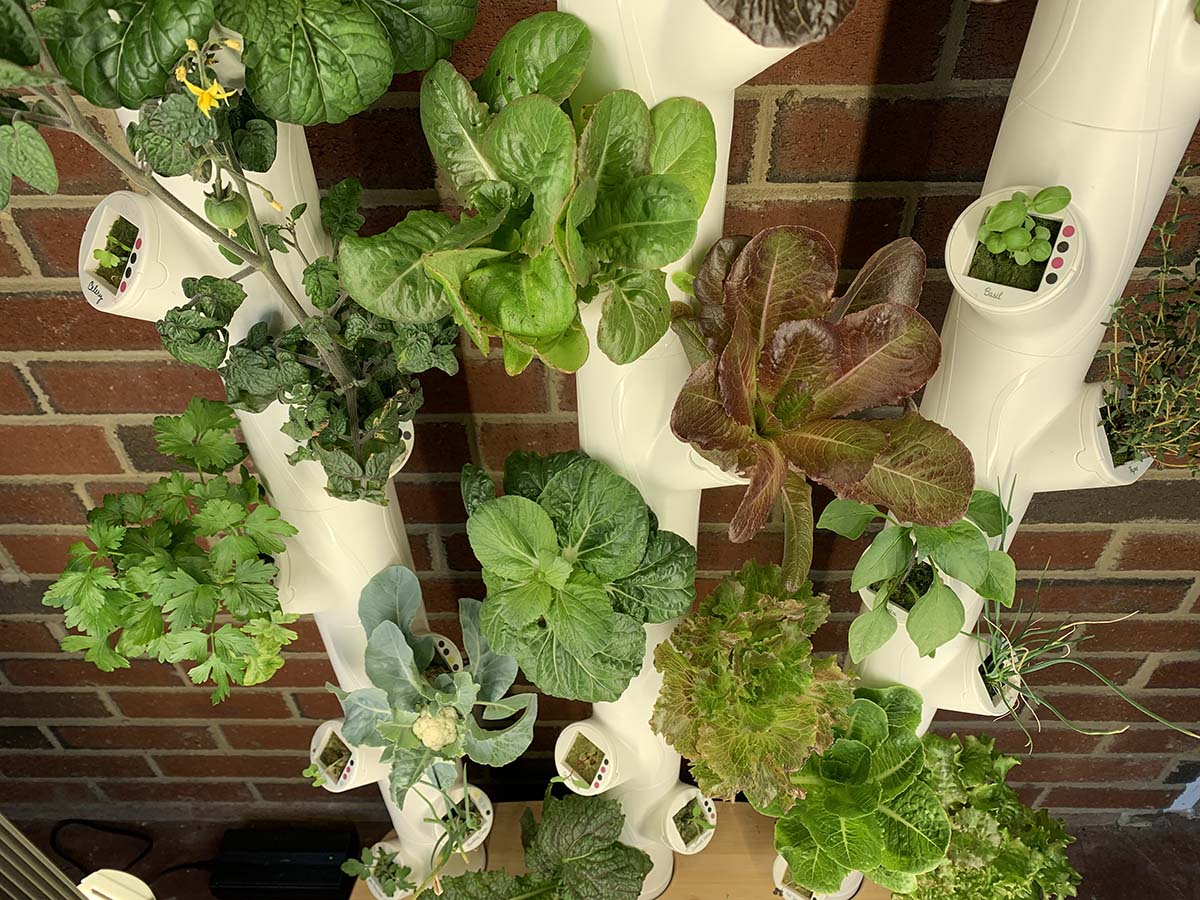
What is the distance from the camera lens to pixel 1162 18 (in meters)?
0.57

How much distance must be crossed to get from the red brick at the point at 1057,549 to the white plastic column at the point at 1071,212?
0.34 m

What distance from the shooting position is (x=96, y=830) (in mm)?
1692

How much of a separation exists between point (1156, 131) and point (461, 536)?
0.90 metres

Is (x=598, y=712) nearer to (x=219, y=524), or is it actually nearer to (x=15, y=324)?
(x=219, y=524)

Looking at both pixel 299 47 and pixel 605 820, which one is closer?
pixel 299 47

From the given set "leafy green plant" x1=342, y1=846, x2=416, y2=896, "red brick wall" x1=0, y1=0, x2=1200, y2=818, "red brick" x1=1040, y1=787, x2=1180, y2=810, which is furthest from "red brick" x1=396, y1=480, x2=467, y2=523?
"red brick" x1=1040, y1=787, x2=1180, y2=810

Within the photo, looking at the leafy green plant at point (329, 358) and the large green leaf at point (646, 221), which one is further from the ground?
the large green leaf at point (646, 221)

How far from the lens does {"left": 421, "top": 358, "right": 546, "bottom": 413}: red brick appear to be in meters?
1.01

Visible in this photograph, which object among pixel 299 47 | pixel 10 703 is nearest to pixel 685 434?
pixel 299 47

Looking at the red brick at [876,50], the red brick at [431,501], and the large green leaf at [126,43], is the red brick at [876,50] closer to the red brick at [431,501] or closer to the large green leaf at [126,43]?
the large green leaf at [126,43]

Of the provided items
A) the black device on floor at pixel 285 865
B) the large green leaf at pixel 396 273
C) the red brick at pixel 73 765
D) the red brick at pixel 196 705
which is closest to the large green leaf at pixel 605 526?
the large green leaf at pixel 396 273

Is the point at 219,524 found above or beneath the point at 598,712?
above

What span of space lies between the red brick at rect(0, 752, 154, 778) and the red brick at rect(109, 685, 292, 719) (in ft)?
0.56

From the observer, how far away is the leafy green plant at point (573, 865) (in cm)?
107
